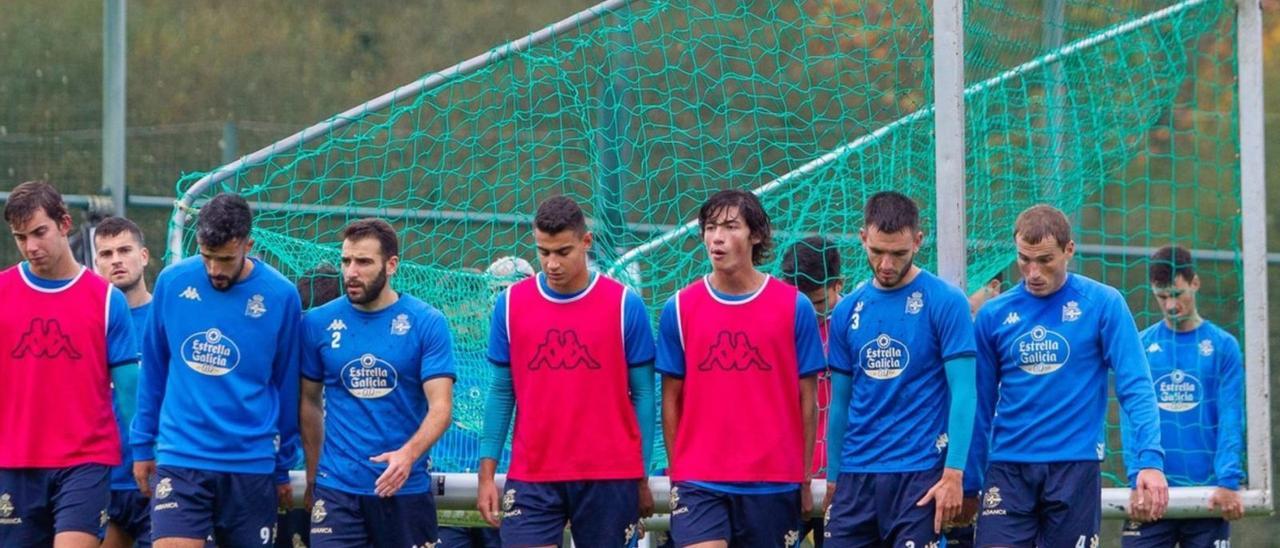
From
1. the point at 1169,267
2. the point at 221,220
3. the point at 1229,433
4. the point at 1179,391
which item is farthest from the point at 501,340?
the point at 1179,391

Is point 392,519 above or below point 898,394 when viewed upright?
below

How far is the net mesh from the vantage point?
7.71 meters

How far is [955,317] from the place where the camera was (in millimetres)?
6152

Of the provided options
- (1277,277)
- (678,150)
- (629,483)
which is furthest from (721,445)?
(1277,277)

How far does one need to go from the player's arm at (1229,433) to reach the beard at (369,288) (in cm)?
331

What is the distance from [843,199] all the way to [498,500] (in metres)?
2.36

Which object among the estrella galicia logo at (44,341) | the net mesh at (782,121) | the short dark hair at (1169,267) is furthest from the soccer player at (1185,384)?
the estrella galicia logo at (44,341)

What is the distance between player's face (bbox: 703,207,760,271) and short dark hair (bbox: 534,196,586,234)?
481 mm

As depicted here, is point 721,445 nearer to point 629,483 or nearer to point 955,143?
point 629,483

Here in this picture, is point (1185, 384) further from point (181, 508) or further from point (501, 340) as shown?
point (181, 508)

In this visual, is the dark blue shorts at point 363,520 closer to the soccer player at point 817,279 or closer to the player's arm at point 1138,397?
the soccer player at point 817,279

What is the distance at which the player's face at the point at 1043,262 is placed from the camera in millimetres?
6363

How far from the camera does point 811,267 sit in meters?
7.44

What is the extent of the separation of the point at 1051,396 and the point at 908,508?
0.72 m
